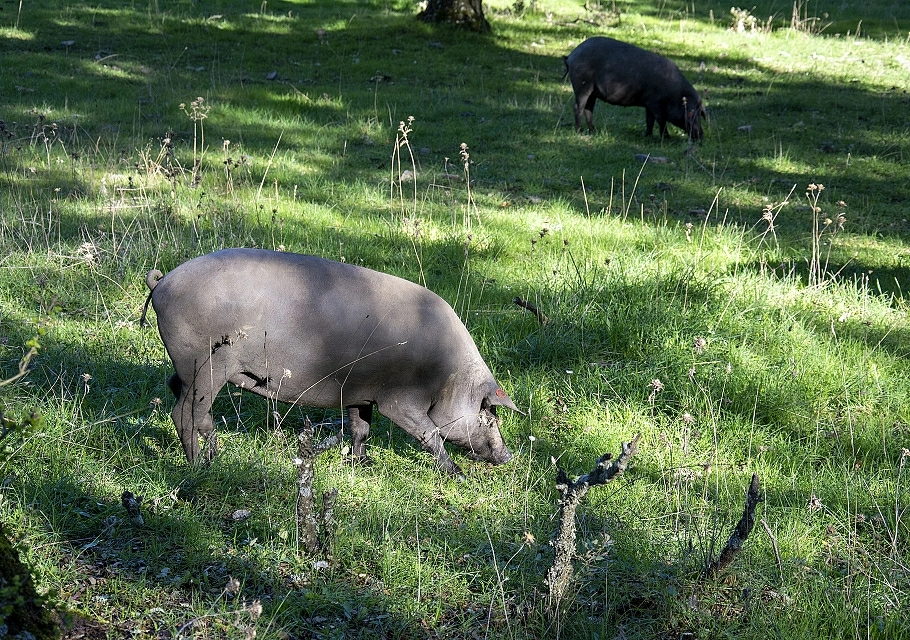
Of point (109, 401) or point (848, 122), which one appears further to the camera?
point (848, 122)

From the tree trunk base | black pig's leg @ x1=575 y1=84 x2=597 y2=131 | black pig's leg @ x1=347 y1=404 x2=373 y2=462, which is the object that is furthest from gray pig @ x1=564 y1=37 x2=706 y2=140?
black pig's leg @ x1=347 y1=404 x2=373 y2=462

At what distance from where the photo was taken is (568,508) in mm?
2791

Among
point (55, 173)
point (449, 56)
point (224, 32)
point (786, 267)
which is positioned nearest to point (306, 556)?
point (786, 267)

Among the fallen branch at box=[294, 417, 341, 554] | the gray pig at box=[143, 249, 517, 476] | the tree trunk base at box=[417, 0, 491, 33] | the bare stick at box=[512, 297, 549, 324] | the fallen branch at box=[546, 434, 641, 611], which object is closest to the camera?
the fallen branch at box=[546, 434, 641, 611]

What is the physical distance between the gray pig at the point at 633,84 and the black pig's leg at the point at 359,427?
6653mm

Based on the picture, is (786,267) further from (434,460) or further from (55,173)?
(55,173)

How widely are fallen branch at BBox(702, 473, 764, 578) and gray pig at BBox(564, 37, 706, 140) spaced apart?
7.32 m

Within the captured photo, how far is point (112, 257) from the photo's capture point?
5.72 meters

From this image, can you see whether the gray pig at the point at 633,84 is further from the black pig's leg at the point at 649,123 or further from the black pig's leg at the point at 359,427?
the black pig's leg at the point at 359,427

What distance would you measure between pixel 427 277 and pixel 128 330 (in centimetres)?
197

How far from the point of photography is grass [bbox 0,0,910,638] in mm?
3131

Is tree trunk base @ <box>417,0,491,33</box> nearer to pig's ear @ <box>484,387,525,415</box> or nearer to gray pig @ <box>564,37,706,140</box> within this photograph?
gray pig @ <box>564,37,706,140</box>

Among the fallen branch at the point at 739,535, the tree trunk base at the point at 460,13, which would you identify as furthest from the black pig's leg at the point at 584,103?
the fallen branch at the point at 739,535

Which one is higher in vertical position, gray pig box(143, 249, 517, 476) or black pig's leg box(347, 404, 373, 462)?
gray pig box(143, 249, 517, 476)
